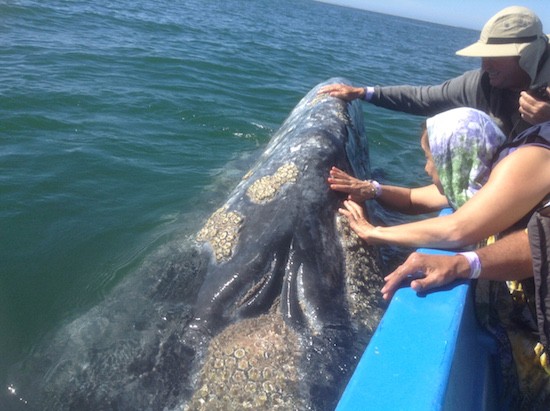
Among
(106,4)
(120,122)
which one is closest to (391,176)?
(120,122)

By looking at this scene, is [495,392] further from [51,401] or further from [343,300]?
[51,401]

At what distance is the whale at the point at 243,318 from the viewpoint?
124 inches

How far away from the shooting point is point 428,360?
241 cm

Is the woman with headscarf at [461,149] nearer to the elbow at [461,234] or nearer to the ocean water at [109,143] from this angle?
the elbow at [461,234]

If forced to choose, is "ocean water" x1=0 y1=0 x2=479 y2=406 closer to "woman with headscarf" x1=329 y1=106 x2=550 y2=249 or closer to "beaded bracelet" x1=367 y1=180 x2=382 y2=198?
"beaded bracelet" x1=367 y1=180 x2=382 y2=198

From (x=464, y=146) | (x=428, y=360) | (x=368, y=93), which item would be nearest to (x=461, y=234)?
(x=464, y=146)

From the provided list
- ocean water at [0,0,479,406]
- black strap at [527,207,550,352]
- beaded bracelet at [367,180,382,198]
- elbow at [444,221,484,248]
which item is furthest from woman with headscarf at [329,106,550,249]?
ocean water at [0,0,479,406]

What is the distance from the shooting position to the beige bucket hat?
3584mm

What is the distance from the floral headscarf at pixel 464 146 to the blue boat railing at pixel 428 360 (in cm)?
44

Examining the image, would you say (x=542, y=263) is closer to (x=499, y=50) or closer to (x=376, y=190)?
(x=376, y=190)

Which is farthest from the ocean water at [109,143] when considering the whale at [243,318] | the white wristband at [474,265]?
the white wristband at [474,265]

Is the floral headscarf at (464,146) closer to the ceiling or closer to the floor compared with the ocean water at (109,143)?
closer to the ceiling

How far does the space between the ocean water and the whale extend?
1.92 feet

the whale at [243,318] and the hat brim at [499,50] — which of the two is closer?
the whale at [243,318]
